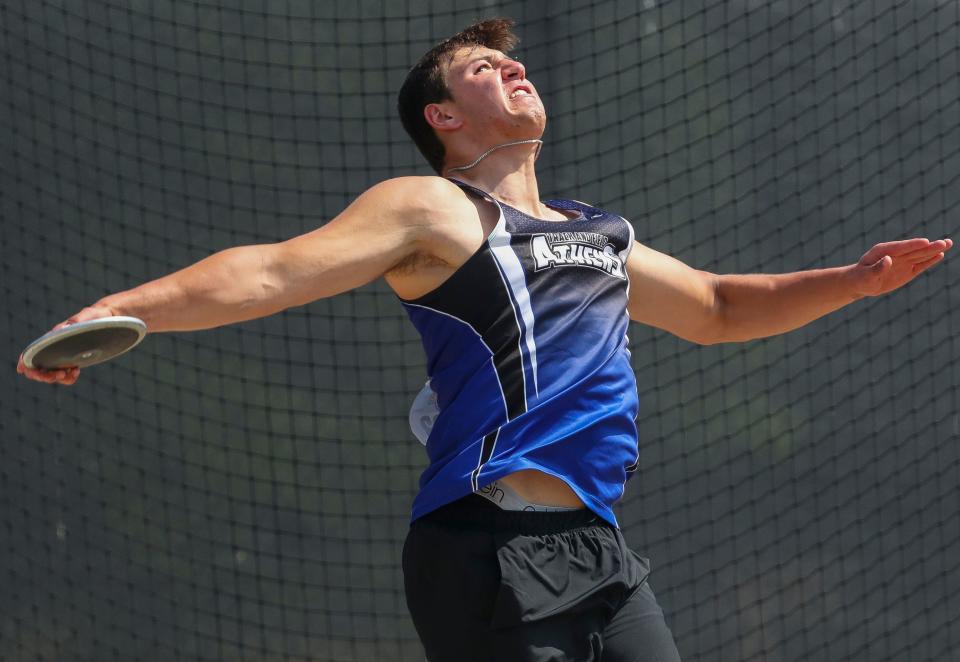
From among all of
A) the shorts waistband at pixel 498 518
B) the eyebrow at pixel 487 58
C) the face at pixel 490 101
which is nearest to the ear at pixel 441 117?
the face at pixel 490 101

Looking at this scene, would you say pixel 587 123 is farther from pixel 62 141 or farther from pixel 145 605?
pixel 145 605

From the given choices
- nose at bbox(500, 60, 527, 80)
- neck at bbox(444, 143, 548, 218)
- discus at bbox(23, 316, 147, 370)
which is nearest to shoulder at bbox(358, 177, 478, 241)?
neck at bbox(444, 143, 548, 218)

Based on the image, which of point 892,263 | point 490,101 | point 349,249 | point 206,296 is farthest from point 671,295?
point 206,296

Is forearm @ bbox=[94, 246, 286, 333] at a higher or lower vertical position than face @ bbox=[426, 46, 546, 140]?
lower

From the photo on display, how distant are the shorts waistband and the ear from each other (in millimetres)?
774

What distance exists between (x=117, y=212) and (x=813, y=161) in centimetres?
276

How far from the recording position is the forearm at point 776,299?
281 cm

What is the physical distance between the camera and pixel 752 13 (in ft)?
17.8

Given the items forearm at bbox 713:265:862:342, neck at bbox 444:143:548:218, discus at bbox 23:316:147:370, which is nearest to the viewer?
discus at bbox 23:316:147:370

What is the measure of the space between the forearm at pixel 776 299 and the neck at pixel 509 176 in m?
0.51

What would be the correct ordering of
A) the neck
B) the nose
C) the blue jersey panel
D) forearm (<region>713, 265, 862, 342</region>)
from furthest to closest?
forearm (<region>713, 265, 862, 342</region>), the nose, the neck, the blue jersey panel

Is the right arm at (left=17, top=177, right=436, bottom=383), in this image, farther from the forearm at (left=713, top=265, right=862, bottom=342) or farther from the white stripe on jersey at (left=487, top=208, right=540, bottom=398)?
the forearm at (left=713, top=265, right=862, bottom=342)

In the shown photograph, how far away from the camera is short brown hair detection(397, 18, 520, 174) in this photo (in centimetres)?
272

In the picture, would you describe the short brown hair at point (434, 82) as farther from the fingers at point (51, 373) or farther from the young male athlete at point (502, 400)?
the fingers at point (51, 373)
